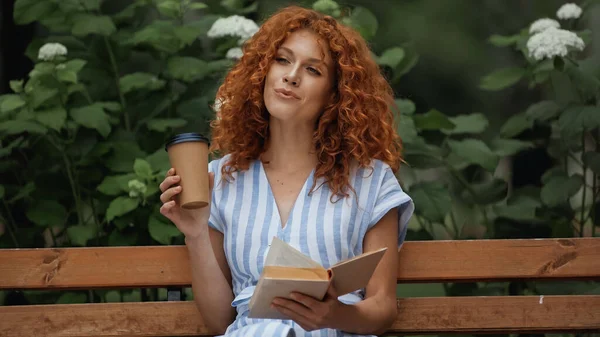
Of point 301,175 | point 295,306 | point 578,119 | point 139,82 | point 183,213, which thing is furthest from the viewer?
point 139,82

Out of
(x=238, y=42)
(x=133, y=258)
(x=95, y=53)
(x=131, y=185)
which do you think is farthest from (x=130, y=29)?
(x=133, y=258)

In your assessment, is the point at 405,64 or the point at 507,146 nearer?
the point at 507,146

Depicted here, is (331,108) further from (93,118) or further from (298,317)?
(93,118)

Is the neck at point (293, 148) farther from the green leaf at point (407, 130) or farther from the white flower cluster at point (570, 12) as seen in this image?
the white flower cluster at point (570, 12)

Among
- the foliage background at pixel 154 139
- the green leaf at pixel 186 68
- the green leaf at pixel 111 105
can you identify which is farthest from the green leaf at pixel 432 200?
the green leaf at pixel 111 105

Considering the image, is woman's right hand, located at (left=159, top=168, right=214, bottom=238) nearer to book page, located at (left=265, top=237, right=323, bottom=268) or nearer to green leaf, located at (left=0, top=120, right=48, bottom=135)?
book page, located at (left=265, top=237, right=323, bottom=268)

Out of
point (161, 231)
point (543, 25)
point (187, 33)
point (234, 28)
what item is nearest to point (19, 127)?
point (161, 231)

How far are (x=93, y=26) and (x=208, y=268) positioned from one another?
1.43 m

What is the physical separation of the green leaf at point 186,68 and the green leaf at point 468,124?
0.97m

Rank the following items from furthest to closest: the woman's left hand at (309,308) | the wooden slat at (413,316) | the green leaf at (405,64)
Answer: the green leaf at (405,64) → the wooden slat at (413,316) → the woman's left hand at (309,308)

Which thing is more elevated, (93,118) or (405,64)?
(405,64)

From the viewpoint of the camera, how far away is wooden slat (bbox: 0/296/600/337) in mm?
3074

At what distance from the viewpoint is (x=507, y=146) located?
155 inches

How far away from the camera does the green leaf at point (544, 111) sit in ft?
12.8
